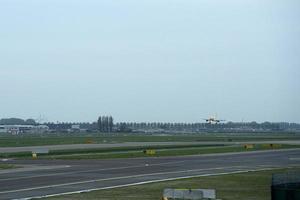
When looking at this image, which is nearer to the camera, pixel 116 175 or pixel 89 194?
pixel 89 194

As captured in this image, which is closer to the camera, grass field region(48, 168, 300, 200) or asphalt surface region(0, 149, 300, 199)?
grass field region(48, 168, 300, 200)

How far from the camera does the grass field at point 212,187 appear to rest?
25.1 metres

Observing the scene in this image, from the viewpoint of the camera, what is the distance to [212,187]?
2947 cm

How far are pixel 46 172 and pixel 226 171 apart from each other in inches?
499

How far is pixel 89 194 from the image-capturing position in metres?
26.5

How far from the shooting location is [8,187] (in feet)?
99.2

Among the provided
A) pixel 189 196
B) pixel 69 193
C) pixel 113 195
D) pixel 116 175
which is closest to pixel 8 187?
pixel 69 193

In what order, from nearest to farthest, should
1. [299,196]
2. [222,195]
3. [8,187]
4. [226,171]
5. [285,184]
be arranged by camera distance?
[299,196], [285,184], [222,195], [8,187], [226,171]

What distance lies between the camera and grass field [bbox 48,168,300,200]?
25141 millimetres

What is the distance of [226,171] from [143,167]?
23.8 feet

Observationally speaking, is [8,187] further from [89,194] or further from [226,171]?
[226,171]

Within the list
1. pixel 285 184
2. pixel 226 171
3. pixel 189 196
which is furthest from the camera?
pixel 226 171

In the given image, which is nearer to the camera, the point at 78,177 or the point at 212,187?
the point at 212,187

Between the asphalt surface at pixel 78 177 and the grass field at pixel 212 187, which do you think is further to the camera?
the asphalt surface at pixel 78 177
